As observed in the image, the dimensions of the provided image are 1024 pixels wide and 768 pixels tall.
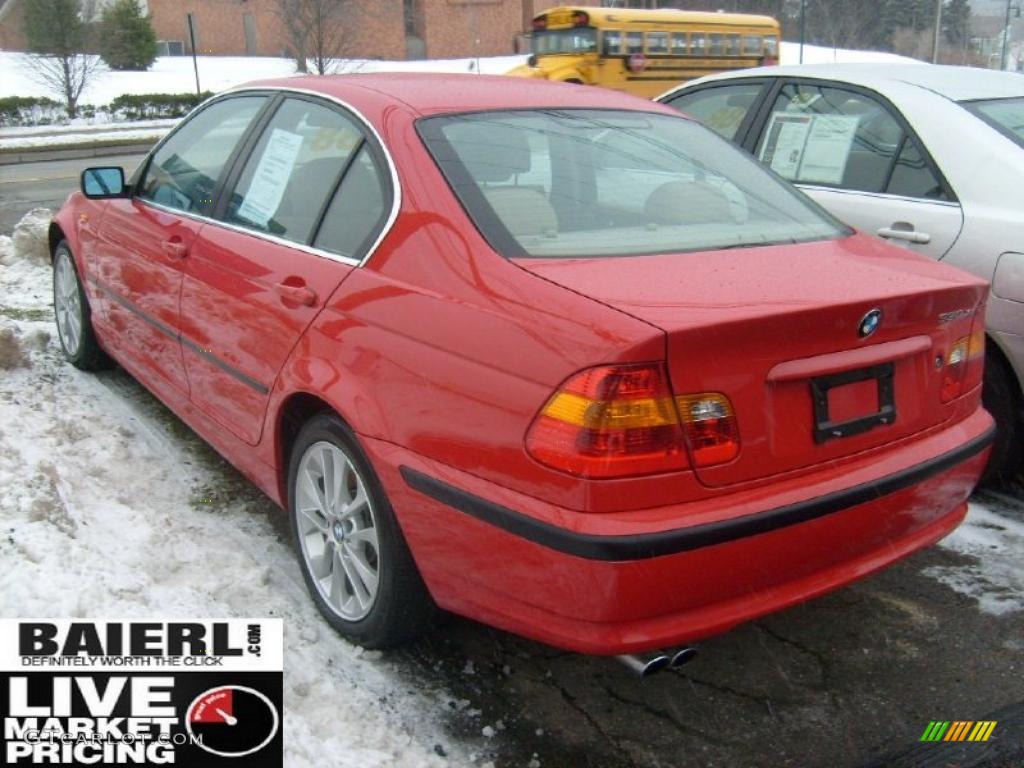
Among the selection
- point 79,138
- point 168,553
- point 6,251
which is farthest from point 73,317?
point 79,138

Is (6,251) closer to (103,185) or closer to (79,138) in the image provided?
(103,185)

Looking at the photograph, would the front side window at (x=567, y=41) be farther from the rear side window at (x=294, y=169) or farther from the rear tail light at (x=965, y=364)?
the rear tail light at (x=965, y=364)

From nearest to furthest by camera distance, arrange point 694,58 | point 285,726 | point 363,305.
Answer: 1. point 285,726
2. point 363,305
3. point 694,58

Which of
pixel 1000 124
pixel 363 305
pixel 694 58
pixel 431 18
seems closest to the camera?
pixel 363 305

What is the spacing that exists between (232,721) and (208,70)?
161 feet

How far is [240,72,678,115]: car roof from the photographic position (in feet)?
10.4

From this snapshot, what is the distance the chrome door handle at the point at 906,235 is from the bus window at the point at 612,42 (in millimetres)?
16476

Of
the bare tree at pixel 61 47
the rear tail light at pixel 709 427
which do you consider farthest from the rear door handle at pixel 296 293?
the bare tree at pixel 61 47

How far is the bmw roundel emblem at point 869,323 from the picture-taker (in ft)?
7.94

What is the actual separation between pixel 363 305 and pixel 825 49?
66.2 meters

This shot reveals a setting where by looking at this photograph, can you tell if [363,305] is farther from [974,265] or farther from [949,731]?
[974,265]

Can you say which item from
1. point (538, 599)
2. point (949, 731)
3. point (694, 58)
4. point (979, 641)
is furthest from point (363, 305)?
point (694, 58)

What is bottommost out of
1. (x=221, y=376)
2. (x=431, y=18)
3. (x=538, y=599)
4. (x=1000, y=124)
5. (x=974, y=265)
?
(x=538, y=599)

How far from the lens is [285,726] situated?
2549 millimetres
